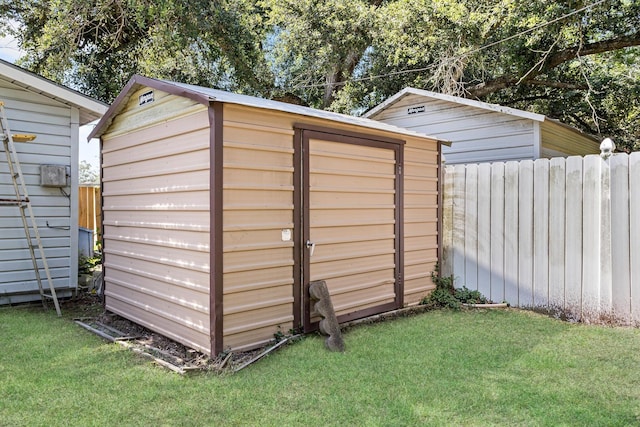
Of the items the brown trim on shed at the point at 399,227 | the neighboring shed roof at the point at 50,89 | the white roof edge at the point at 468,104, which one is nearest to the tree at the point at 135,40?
the neighboring shed roof at the point at 50,89

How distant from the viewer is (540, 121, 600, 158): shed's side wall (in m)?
7.09

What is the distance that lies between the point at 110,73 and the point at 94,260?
642 centimetres

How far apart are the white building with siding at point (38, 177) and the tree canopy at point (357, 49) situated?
2998 millimetres

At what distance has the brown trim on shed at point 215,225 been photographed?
3357mm

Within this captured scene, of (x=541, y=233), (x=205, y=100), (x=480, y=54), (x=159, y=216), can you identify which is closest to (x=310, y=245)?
(x=159, y=216)

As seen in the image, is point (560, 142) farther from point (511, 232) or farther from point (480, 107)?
point (511, 232)

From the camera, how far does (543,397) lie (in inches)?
110

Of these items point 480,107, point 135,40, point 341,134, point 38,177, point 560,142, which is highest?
point 135,40

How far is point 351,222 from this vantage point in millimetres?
4469

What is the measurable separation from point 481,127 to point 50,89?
6518 mm

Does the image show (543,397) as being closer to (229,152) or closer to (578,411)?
(578,411)

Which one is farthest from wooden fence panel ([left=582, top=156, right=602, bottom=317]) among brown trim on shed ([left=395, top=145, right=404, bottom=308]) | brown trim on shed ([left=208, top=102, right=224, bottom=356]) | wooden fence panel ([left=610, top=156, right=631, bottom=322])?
brown trim on shed ([left=208, top=102, right=224, bottom=356])

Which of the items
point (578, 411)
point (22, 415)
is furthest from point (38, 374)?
point (578, 411)

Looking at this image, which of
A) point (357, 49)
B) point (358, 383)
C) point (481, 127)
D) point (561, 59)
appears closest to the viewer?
point (358, 383)
